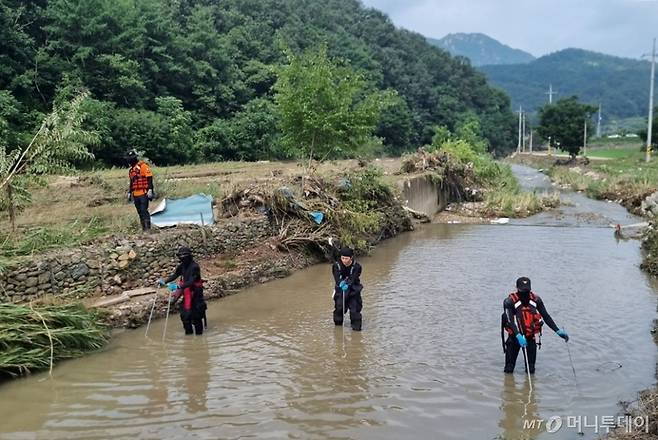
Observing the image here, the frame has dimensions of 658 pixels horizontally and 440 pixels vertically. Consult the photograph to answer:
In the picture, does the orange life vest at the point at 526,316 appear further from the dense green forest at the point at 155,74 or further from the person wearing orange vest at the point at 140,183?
the dense green forest at the point at 155,74

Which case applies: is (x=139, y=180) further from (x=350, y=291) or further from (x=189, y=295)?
(x=350, y=291)

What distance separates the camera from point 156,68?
38.8m

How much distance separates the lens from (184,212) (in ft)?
50.4

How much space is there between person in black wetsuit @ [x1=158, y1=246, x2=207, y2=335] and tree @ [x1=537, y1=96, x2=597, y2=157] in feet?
207

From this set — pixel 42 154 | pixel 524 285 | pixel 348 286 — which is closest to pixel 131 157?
pixel 42 154

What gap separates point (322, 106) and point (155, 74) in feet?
78.4

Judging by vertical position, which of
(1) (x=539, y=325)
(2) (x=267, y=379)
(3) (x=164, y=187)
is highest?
(3) (x=164, y=187)

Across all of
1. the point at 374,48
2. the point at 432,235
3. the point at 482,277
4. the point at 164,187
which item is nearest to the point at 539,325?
the point at 482,277

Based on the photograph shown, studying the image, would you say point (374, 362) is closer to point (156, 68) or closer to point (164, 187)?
point (164, 187)

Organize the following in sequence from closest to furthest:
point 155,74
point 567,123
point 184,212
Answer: point 184,212
point 155,74
point 567,123

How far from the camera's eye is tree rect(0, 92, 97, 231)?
11844 millimetres

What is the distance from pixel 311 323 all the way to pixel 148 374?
3.81 metres

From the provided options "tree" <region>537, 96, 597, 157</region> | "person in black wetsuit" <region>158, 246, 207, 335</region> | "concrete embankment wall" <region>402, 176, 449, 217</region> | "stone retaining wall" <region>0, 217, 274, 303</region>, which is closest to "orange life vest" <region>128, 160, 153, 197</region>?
"stone retaining wall" <region>0, 217, 274, 303</region>

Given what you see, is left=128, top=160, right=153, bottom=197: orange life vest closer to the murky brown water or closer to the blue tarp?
the blue tarp
